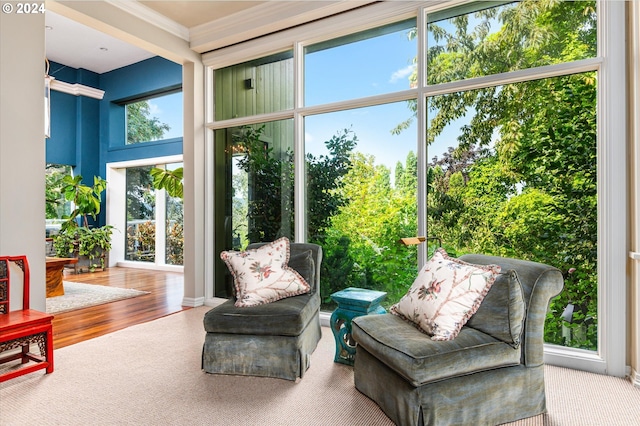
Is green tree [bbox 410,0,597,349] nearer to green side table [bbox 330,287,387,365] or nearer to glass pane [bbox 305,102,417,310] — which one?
glass pane [bbox 305,102,417,310]

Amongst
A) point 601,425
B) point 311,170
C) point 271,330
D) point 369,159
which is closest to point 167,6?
point 311,170

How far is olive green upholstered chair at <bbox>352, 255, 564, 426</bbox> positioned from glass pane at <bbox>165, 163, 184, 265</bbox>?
5.69 metres

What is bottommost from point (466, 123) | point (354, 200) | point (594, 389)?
point (594, 389)

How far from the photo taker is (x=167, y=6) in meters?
3.73

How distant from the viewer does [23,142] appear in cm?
281

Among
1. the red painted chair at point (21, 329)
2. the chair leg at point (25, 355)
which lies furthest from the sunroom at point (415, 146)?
the chair leg at point (25, 355)

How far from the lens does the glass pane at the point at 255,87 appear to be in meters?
3.95

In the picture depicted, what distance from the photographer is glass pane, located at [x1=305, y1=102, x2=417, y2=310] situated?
3293mm

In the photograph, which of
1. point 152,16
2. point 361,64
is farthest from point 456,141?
point 152,16

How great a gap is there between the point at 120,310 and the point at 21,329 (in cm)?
187

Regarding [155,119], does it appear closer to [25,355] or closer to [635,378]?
[25,355]

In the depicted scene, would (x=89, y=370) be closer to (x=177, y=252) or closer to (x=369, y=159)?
(x=369, y=159)

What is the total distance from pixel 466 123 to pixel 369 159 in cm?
89

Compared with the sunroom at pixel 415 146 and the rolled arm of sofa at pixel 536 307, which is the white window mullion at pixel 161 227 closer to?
the sunroom at pixel 415 146
